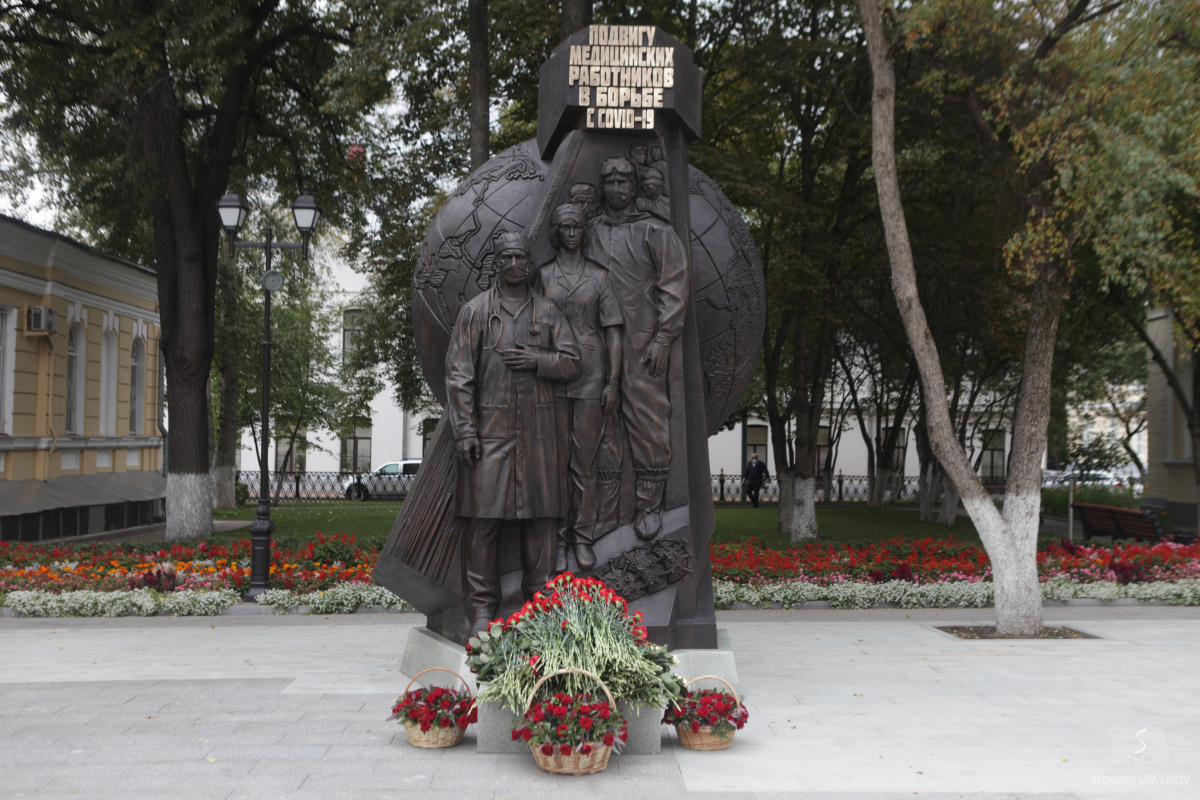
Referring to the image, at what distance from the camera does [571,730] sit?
542 cm

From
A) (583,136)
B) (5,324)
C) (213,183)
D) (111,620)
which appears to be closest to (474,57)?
(213,183)

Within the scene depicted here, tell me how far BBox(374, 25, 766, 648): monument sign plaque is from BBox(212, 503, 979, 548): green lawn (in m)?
8.25

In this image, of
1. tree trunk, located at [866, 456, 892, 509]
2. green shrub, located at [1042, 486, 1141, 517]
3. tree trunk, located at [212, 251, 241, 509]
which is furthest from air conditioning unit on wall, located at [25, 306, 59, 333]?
green shrub, located at [1042, 486, 1141, 517]

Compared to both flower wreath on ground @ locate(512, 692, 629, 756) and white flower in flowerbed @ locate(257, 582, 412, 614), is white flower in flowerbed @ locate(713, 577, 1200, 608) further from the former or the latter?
flower wreath on ground @ locate(512, 692, 629, 756)

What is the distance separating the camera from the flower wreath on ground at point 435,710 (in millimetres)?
5898

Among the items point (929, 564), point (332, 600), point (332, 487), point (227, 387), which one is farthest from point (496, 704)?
point (332, 487)

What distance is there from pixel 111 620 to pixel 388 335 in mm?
13601

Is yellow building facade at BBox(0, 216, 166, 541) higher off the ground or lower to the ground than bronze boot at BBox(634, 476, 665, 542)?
higher

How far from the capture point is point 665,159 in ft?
24.0

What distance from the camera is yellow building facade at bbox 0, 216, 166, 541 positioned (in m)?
18.0

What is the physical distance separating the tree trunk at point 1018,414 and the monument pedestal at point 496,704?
3.93 m

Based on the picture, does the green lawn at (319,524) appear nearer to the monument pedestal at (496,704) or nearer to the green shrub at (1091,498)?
the monument pedestal at (496,704)

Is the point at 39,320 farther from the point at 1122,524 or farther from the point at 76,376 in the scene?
the point at 1122,524

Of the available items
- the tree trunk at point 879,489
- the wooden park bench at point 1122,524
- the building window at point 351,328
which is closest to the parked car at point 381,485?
the building window at point 351,328
